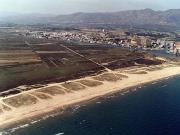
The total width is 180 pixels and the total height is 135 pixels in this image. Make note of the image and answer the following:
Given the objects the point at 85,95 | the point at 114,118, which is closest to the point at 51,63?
the point at 85,95

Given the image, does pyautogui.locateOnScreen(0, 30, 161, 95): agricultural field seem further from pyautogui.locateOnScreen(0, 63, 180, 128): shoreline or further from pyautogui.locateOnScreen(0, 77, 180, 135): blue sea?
pyautogui.locateOnScreen(0, 77, 180, 135): blue sea

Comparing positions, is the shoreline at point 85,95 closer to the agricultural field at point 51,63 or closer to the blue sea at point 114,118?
the blue sea at point 114,118

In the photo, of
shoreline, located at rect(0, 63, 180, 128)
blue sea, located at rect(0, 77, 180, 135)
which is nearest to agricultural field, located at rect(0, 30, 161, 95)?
shoreline, located at rect(0, 63, 180, 128)

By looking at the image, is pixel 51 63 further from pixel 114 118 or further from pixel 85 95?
pixel 114 118

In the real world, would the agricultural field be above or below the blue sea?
above

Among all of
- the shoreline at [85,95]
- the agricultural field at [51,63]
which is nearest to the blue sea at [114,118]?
the shoreline at [85,95]

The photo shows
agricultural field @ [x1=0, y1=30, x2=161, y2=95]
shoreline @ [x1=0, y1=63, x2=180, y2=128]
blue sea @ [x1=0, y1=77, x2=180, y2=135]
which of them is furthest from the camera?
agricultural field @ [x1=0, y1=30, x2=161, y2=95]

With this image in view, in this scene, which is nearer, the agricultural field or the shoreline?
the shoreline
